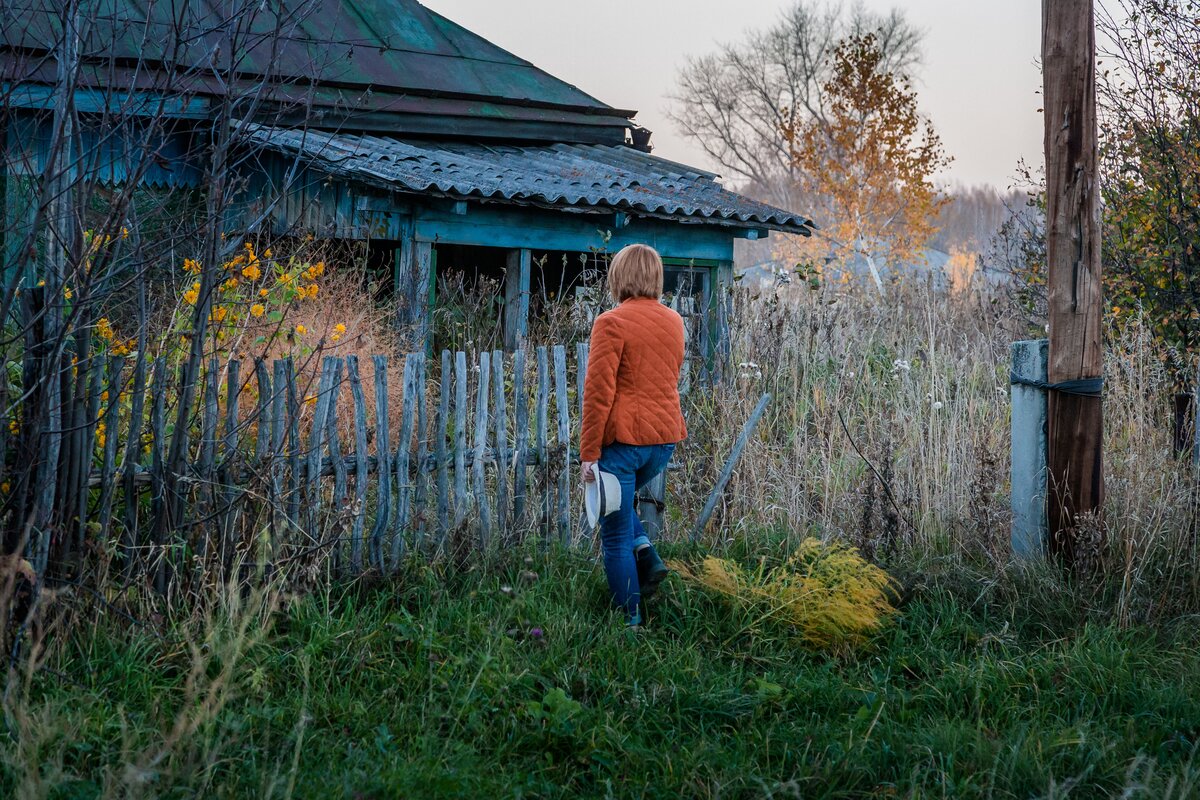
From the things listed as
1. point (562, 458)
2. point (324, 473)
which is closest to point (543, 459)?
point (562, 458)

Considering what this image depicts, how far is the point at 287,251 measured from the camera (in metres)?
10.3

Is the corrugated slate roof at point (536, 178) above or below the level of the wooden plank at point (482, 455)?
above

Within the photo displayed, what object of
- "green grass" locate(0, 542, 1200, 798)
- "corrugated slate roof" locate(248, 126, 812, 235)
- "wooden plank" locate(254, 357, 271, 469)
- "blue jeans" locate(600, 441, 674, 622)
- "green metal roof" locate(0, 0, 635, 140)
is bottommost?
"green grass" locate(0, 542, 1200, 798)

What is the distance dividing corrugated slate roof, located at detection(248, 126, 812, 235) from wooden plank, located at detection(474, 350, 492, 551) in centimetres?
432

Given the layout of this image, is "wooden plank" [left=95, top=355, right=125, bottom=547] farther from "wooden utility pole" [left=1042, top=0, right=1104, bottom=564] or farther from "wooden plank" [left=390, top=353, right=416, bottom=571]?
"wooden utility pole" [left=1042, top=0, right=1104, bottom=564]

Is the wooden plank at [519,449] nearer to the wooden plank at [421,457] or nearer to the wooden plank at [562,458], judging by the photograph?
the wooden plank at [562,458]

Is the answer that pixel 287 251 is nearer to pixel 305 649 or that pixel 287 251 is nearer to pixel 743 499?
pixel 743 499

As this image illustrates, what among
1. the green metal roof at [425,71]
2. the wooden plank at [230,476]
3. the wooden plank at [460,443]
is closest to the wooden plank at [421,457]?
the wooden plank at [460,443]

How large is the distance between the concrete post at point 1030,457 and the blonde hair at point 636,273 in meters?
1.80

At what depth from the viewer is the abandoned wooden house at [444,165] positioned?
9.45 m

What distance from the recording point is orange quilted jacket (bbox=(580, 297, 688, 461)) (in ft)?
13.4

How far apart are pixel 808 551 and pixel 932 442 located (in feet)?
4.83

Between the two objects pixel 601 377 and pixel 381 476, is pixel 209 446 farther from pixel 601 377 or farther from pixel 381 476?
pixel 601 377

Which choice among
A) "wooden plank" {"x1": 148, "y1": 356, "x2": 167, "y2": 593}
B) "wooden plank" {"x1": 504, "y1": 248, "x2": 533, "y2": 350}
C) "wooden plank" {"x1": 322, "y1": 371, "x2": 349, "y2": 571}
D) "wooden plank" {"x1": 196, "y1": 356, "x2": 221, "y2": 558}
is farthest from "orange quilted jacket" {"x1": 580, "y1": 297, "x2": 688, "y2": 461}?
"wooden plank" {"x1": 504, "y1": 248, "x2": 533, "y2": 350}
